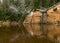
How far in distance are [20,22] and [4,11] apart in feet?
6.61

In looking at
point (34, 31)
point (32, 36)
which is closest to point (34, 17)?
point (34, 31)

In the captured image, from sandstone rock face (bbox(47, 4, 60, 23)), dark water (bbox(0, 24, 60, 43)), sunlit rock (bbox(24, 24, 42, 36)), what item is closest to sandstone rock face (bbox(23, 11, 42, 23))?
sandstone rock face (bbox(47, 4, 60, 23))

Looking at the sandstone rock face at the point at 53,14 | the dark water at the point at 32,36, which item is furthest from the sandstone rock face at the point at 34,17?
the dark water at the point at 32,36

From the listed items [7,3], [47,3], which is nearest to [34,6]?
[47,3]

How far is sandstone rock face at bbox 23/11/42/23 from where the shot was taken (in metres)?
20.0

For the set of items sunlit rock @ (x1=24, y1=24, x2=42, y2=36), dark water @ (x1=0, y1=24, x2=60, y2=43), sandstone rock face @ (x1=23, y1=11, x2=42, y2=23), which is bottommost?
sandstone rock face @ (x1=23, y1=11, x2=42, y2=23)

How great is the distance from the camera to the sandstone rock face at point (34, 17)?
20031mm

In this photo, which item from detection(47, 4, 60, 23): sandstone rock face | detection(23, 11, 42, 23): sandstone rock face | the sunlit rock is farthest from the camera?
detection(23, 11, 42, 23): sandstone rock face

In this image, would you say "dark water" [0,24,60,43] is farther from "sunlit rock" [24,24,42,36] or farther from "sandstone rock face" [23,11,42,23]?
"sandstone rock face" [23,11,42,23]

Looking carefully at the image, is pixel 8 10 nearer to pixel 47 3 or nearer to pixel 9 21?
pixel 9 21

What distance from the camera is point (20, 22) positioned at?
21.1 m

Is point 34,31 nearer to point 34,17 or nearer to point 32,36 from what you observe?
point 32,36

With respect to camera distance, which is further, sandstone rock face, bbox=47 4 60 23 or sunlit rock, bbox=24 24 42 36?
sandstone rock face, bbox=47 4 60 23

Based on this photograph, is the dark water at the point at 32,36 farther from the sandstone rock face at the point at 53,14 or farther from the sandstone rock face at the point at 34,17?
the sandstone rock face at the point at 34,17
